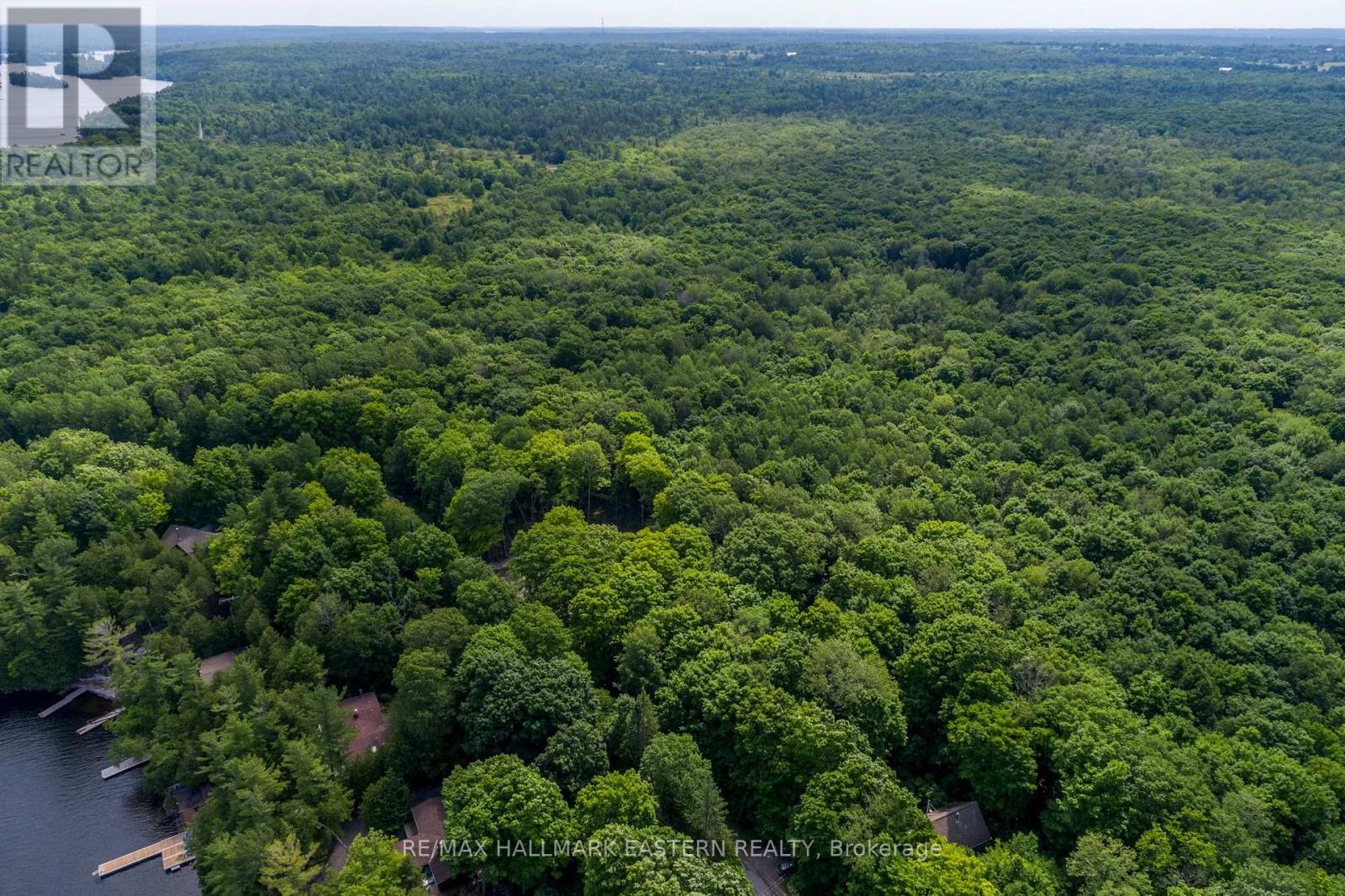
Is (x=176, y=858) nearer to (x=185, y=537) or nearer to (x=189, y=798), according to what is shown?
(x=189, y=798)

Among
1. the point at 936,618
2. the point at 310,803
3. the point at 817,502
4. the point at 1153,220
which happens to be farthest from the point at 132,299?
the point at 1153,220

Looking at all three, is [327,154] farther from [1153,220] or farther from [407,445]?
[1153,220]

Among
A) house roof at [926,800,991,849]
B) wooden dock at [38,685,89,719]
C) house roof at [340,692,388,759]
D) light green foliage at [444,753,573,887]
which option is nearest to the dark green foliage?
house roof at [340,692,388,759]

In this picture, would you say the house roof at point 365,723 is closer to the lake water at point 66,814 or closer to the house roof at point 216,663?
the house roof at point 216,663

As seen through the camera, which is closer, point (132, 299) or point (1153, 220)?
point (132, 299)

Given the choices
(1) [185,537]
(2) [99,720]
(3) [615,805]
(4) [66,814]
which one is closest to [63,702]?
(2) [99,720]

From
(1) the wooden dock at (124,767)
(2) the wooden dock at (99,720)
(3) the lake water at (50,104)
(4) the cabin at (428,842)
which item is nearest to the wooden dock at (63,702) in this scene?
(2) the wooden dock at (99,720)

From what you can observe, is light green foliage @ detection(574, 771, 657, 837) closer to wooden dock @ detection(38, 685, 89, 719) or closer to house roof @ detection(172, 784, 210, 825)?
house roof @ detection(172, 784, 210, 825)
